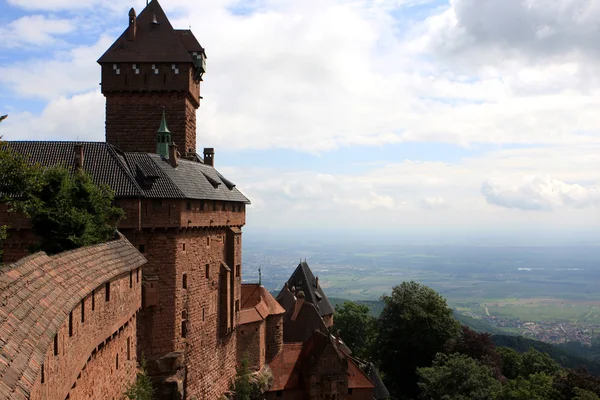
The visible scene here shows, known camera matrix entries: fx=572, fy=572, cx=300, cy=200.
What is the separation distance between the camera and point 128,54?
31.7m

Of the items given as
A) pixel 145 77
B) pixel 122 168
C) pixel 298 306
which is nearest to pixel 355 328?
pixel 298 306

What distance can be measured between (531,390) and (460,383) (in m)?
4.45

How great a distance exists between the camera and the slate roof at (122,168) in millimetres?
24219

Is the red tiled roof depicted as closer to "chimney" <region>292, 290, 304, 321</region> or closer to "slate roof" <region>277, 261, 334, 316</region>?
"chimney" <region>292, 290, 304, 321</region>

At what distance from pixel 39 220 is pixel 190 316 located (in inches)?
381

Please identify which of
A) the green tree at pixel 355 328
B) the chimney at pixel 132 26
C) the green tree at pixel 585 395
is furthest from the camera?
the green tree at pixel 355 328

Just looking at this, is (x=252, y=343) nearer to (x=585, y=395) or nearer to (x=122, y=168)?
(x=122, y=168)

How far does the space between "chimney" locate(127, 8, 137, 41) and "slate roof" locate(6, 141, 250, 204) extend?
9.04 metres

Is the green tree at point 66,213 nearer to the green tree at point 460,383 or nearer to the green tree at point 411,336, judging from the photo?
the green tree at point 460,383

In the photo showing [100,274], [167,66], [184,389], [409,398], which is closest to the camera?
[100,274]

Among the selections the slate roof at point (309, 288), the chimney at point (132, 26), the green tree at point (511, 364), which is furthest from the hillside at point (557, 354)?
the chimney at point (132, 26)

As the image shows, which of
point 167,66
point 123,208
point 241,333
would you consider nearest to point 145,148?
point 167,66

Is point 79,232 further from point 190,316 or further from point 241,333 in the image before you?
point 241,333

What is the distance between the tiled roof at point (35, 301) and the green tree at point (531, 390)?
3028 centimetres
